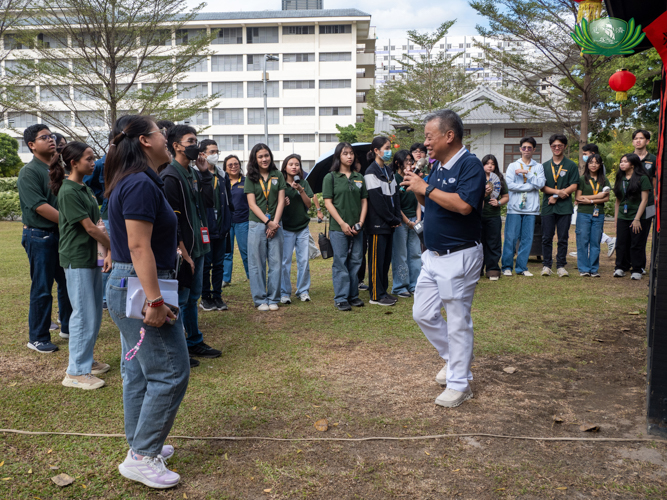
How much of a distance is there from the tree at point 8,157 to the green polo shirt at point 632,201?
35.8 meters

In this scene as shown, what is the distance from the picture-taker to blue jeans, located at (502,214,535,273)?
9117 mm

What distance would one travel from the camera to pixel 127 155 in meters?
2.73

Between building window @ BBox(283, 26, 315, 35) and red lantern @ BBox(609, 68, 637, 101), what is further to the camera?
building window @ BBox(283, 26, 315, 35)

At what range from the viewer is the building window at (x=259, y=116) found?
185 feet

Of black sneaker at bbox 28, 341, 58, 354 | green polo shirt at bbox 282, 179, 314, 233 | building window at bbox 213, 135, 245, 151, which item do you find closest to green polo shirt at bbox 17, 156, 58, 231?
black sneaker at bbox 28, 341, 58, 354

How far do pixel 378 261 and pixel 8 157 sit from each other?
35543mm

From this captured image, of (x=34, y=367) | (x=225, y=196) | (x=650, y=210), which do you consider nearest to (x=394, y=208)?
(x=225, y=196)

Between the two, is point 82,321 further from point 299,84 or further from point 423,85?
point 299,84

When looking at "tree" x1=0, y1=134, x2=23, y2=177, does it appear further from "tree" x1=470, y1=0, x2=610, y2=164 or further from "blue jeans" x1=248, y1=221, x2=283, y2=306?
"blue jeans" x1=248, y1=221, x2=283, y2=306

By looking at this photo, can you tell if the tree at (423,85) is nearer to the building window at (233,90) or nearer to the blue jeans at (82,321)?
the building window at (233,90)

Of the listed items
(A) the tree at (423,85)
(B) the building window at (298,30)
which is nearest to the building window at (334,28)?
(B) the building window at (298,30)

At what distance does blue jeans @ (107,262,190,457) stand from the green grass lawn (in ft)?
1.08

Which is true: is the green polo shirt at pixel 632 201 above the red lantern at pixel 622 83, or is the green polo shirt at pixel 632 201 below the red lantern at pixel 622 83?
below

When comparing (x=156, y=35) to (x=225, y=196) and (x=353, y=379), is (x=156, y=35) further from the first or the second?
(x=353, y=379)
